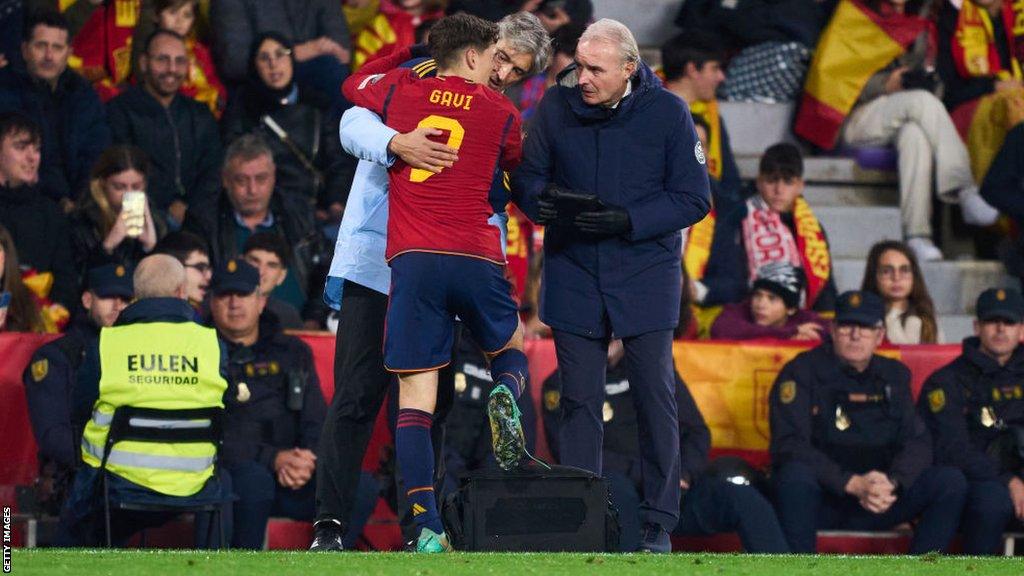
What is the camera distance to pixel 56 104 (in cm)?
1147

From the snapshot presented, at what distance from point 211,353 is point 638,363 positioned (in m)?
1.88

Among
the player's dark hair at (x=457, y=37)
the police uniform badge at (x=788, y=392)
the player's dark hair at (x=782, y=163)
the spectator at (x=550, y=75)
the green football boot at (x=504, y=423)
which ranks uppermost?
the player's dark hair at (x=457, y=37)

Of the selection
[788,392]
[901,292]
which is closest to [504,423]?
[788,392]

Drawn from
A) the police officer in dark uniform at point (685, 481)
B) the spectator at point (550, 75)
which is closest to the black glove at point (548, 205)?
the police officer in dark uniform at point (685, 481)

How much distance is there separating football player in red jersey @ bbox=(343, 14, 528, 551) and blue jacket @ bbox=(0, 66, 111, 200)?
4.57 meters

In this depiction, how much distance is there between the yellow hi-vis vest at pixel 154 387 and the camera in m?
8.23

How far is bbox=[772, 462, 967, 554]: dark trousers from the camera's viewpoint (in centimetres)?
958

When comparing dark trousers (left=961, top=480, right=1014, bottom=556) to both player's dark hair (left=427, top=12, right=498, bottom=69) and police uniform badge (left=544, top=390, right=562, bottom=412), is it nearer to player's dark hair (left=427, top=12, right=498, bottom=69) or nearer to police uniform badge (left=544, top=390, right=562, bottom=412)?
police uniform badge (left=544, top=390, right=562, bottom=412)

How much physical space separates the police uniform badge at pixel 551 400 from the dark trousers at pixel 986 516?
2042 mm

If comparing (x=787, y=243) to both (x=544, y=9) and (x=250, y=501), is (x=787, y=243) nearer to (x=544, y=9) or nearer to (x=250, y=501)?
(x=544, y=9)

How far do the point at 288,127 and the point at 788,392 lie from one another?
3.65 metres

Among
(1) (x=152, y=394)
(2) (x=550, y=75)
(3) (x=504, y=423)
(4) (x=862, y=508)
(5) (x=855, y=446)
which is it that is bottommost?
(4) (x=862, y=508)

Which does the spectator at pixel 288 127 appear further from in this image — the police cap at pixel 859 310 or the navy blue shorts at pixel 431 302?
the navy blue shorts at pixel 431 302

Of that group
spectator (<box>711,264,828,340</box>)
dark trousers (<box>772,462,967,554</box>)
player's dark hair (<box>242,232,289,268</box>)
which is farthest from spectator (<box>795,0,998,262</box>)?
player's dark hair (<box>242,232,289,268</box>)
